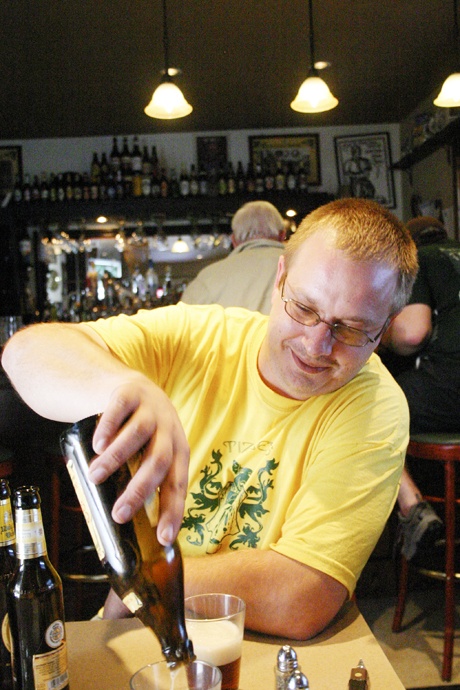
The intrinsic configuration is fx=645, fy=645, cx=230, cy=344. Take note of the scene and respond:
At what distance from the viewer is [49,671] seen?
0.73 m

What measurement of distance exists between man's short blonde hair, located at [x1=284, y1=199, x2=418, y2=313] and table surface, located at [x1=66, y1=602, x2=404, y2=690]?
0.58 metres

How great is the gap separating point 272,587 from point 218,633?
234 millimetres

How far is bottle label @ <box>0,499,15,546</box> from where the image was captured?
2.86 ft

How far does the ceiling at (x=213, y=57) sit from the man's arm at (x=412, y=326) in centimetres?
187

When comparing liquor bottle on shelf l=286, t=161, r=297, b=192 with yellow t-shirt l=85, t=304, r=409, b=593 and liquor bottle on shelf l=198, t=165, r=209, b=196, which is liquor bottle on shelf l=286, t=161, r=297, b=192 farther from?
yellow t-shirt l=85, t=304, r=409, b=593

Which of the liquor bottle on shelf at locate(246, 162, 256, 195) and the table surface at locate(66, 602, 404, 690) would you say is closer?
the table surface at locate(66, 602, 404, 690)

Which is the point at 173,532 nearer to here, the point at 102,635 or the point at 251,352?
the point at 102,635

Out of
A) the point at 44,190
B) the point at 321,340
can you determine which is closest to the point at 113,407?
the point at 321,340

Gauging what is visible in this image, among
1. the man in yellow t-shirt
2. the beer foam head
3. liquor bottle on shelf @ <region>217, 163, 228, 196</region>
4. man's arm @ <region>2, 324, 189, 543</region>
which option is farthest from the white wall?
the beer foam head

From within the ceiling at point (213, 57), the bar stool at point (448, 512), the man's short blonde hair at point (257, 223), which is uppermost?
the ceiling at point (213, 57)

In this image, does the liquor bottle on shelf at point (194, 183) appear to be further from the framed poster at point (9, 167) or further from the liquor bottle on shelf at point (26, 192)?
the framed poster at point (9, 167)

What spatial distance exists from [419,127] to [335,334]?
446cm

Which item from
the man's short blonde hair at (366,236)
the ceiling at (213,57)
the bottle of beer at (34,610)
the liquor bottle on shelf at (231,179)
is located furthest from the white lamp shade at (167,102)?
the bottle of beer at (34,610)

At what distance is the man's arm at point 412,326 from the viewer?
8.05 ft
